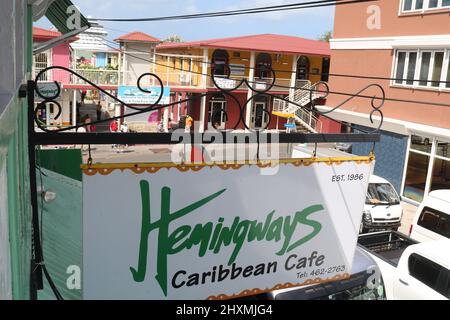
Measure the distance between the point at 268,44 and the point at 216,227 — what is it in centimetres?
3167

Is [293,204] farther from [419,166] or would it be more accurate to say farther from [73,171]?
[419,166]

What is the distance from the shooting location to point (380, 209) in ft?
42.4

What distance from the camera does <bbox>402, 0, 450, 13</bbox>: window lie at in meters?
15.6

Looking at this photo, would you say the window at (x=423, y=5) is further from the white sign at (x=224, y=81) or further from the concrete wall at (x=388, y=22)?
the white sign at (x=224, y=81)

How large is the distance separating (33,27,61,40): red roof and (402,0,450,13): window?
16.1m

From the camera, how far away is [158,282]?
120 inches

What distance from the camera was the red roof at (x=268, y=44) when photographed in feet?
102

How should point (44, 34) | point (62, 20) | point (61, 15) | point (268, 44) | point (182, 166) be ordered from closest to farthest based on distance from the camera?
point (182, 166) < point (61, 15) < point (62, 20) < point (44, 34) < point (268, 44)

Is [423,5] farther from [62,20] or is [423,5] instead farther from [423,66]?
[62,20]

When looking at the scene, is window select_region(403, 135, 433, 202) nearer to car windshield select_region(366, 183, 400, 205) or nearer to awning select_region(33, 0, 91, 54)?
car windshield select_region(366, 183, 400, 205)

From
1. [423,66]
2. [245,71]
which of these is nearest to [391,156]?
[423,66]

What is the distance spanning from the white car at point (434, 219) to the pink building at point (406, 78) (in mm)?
4392

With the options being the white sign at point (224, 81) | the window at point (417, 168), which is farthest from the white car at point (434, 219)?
the window at point (417, 168)
